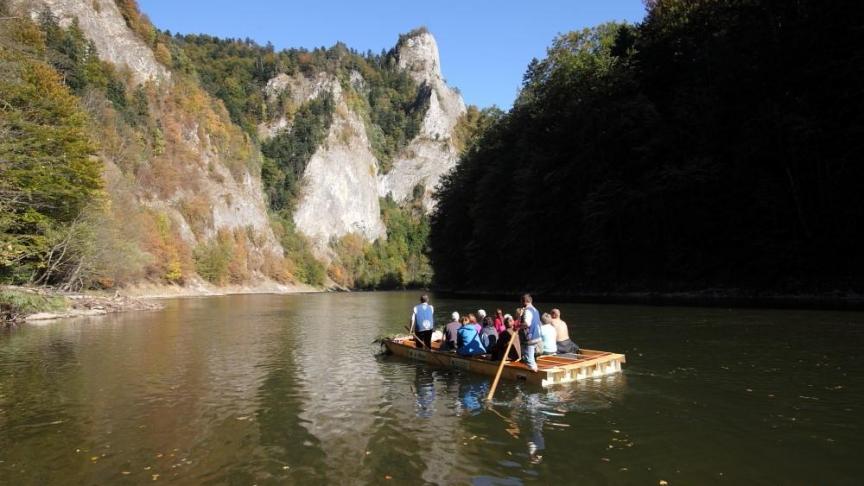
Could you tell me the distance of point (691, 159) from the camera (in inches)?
1773

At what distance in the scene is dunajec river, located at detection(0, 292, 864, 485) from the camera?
825cm

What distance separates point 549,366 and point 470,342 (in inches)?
119

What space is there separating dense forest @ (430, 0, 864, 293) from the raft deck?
27713 mm

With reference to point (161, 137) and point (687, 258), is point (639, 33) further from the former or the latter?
point (161, 137)

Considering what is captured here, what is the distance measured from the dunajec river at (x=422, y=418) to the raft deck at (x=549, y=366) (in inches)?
13.7

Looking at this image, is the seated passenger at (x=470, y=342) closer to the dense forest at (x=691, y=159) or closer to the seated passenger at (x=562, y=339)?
the seated passenger at (x=562, y=339)

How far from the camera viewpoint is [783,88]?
39.1 meters

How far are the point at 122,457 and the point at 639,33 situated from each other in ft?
193

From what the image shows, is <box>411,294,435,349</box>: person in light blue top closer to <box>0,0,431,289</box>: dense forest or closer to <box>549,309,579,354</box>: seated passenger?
<box>549,309,579,354</box>: seated passenger

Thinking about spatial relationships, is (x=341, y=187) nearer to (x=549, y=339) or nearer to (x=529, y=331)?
(x=549, y=339)

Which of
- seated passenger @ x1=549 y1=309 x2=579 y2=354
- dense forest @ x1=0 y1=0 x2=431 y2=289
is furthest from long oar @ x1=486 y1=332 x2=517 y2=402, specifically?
dense forest @ x1=0 y1=0 x2=431 y2=289

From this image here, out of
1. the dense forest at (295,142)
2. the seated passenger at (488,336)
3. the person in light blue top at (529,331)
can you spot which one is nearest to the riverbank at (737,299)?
the seated passenger at (488,336)

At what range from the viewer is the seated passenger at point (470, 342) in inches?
663

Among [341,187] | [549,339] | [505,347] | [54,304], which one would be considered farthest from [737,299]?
[341,187]
